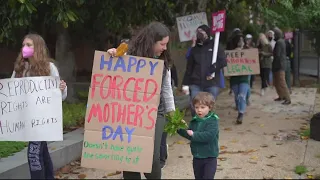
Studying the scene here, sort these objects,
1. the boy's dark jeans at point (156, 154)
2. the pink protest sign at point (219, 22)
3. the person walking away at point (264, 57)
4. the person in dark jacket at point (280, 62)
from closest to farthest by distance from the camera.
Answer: the boy's dark jeans at point (156, 154), the pink protest sign at point (219, 22), the person in dark jacket at point (280, 62), the person walking away at point (264, 57)

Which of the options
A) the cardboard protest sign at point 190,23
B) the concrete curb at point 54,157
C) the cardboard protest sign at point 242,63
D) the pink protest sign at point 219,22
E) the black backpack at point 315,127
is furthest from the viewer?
the cardboard protest sign at point 190,23

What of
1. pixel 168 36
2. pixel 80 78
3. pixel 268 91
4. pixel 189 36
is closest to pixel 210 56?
pixel 189 36

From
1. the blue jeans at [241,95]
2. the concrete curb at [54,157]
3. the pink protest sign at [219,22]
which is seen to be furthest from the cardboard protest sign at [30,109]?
the blue jeans at [241,95]

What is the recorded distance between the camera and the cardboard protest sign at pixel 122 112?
167 inches

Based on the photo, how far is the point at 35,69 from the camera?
4.80m

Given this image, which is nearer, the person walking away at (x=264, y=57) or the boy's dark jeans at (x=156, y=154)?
the boy's dark jeans at (x=156, y=154)

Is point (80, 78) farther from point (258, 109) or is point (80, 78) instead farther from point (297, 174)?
point (297, 174)

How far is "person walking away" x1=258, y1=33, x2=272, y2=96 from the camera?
1276 centimetres

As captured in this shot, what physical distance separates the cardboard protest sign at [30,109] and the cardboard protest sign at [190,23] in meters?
5.30

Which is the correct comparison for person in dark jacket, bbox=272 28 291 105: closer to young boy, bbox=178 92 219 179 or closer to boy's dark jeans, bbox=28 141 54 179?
young boy, bbox=178 92 219 179

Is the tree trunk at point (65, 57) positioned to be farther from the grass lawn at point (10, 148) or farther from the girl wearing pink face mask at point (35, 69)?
the girl wearing pink face mask at point (35, 69)

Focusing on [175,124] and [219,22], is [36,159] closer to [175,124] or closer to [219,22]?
[175,124]

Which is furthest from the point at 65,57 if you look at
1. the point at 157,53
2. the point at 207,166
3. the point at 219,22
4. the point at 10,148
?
the point at 207,166

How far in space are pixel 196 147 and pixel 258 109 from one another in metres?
6.91
